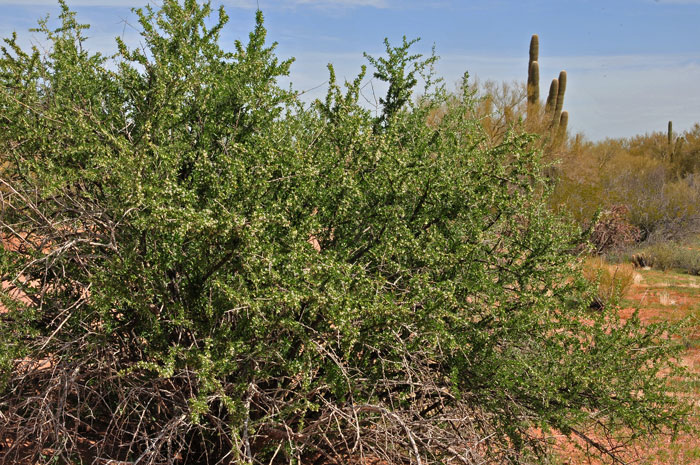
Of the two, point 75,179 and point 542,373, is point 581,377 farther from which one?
point 75,179

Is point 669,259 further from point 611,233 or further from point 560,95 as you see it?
point 560,95

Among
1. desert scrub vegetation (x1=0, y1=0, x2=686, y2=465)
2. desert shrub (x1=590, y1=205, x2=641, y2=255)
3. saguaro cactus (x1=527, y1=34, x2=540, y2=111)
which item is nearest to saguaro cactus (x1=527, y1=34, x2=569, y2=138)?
saguaro cactus (x1=527, y1=34, x2=540, y2=111)

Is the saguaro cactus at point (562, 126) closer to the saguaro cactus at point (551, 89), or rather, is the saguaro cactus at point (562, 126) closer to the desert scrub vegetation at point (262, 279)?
the saguaro cactus at point (551, 89)

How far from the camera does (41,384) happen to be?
5051 mm

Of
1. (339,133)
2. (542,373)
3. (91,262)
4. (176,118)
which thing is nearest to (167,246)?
(91,262)

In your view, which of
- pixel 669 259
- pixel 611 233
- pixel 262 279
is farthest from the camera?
pixel 611 233

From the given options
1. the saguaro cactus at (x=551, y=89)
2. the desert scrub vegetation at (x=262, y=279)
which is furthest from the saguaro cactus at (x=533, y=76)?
the desert scrub vegetation at (x=262, y=279)

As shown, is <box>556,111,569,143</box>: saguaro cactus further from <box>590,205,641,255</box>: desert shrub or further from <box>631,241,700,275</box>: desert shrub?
<box>631,241,700,275</box>: desert shrub

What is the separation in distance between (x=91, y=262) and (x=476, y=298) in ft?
8.77

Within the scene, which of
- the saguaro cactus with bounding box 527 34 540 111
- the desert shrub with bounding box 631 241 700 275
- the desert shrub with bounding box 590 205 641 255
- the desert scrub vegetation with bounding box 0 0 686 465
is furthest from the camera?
the saguaro cactus with bounding box 527 34 540 111

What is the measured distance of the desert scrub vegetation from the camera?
13.6ft

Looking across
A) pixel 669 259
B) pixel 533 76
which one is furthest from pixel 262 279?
pixel 533 76

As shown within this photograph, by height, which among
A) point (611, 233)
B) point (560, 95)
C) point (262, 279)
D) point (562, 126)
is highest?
point (560, 95)

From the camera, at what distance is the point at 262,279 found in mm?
3977
